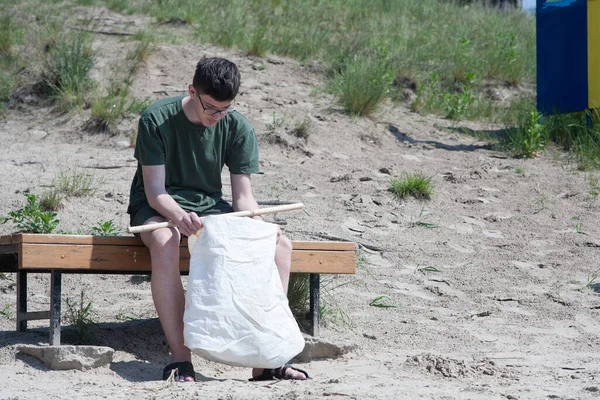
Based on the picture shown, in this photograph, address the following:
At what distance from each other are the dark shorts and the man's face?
41 centimetres

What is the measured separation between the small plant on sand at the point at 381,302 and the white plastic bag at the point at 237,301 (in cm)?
153

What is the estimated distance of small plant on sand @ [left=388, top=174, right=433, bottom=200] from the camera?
258 inches

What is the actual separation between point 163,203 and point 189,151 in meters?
0.33

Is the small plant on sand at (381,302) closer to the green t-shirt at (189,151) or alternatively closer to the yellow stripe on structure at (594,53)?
the green t-shirt at (189,151)

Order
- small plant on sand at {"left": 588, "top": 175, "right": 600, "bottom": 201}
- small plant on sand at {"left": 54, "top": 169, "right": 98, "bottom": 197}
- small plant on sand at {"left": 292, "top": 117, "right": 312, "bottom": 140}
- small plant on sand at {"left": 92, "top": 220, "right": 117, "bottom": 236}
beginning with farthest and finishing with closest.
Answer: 1. small plant on sand at {"left": 292, "top": 117, "right": 312, "bottom": 140}
2. small plant on sand at {"left": 588, "top": 175, "right": 600, "bottom": 201}
3. small plant on sand at {"left": 54, "top": 169, "right": 98, "bottom": 197}
4. small plant on sand at {"left": 92, "top": 220, "right": 117, "bottom": 236}

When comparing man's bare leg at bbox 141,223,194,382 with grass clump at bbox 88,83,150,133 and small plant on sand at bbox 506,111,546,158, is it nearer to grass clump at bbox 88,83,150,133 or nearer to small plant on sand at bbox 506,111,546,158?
grass clump at bbox 88,83,150,133

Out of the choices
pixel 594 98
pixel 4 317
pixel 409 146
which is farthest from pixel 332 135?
pixel 4 317

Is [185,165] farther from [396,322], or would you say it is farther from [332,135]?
[332,135]

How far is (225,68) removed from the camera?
12.0 feet

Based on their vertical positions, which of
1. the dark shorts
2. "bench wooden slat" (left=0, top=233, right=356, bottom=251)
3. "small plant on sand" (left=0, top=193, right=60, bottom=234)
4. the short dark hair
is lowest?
"bench wooden slat" (left=0, top=233, right=356, bottom=251)

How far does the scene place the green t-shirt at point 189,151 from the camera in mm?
3766

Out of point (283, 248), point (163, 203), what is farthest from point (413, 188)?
point (163, 203)

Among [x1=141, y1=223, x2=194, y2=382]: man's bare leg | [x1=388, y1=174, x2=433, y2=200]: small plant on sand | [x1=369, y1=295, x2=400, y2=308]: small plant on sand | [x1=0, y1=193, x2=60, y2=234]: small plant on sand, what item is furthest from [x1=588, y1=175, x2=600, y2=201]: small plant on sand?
[x1=141, y1=223, x2=194, y2=382]: man's bare leg

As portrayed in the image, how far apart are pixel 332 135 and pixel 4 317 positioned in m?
3.78
